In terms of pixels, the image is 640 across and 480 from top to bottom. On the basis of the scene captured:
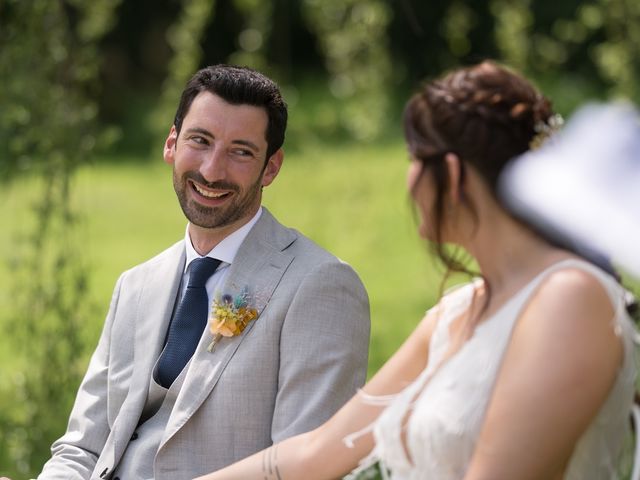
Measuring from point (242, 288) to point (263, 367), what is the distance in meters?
0.22

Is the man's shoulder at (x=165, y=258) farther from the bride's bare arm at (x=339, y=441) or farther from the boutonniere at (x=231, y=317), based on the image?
the bride's bare arm at (x=339, y=441)

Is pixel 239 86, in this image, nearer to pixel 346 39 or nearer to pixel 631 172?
pixel 631 172

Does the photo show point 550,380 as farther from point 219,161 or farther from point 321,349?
point 219,161

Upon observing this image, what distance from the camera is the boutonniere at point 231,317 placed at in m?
2.87

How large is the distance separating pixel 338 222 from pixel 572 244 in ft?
20.1

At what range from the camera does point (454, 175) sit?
7.07ft

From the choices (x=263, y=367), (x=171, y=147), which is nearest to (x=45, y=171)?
(x=171, y=147)

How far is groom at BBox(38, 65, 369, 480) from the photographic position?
284 centimetres

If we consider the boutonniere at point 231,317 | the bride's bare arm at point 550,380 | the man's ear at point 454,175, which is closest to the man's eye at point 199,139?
the boutonniere at point 231,317

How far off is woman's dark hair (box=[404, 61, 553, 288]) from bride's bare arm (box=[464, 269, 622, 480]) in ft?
0.78

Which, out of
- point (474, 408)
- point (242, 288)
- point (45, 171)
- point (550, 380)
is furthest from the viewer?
point (45, 171)

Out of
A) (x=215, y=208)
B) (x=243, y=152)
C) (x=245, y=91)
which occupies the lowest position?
(x=215, y=208)

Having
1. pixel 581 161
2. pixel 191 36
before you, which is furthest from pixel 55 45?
pixel 581 161

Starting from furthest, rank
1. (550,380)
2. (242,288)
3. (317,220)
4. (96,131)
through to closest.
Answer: (317,220)
(96,131)
(242,288)
(550,380)
